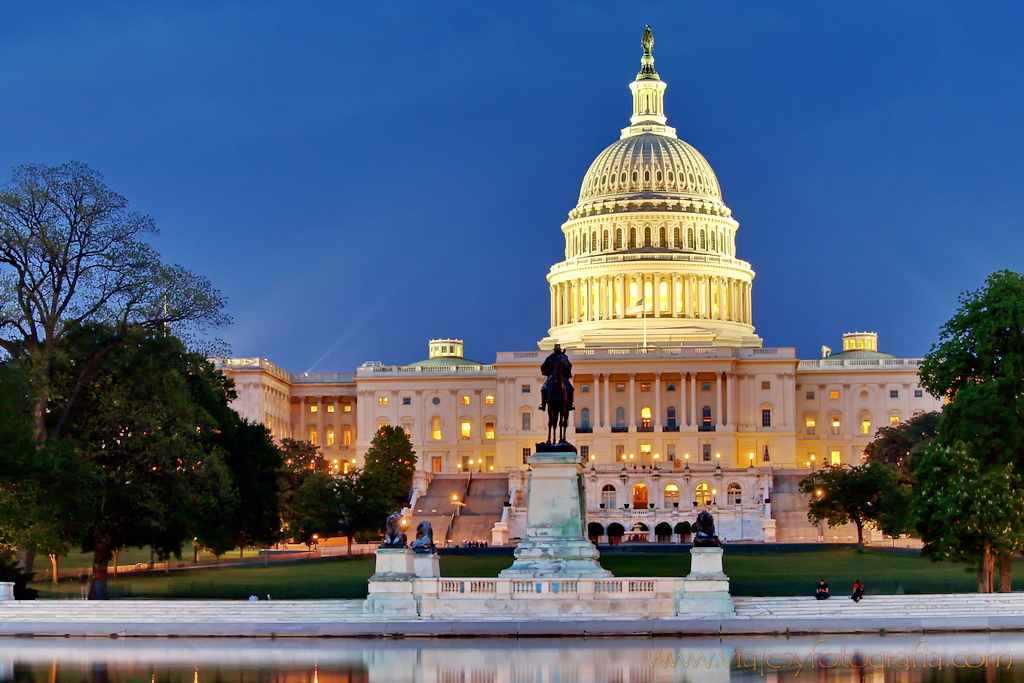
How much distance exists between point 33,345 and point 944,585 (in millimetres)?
34643

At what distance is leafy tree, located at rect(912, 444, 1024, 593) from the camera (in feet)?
207

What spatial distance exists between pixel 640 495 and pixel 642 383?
89.5 ft

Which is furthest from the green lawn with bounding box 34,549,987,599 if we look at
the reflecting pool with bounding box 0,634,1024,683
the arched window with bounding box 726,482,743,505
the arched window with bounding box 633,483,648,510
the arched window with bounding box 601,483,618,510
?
the arched window with bounding box 633,483,648,510

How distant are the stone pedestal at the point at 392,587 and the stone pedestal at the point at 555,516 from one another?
3.26 m

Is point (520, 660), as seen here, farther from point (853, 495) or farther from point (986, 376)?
point (853, 495)

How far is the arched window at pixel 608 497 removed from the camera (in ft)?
428

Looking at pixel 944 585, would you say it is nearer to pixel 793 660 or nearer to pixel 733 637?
pixel 733 637

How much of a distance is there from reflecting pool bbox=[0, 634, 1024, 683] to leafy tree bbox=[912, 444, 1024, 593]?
1664cm

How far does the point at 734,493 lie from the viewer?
131750 mm

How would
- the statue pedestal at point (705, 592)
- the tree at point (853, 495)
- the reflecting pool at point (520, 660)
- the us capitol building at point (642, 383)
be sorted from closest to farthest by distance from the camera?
the reflecting pool at point (520, 660), the statue pedestal at point (705, 592), the tree at point (853, 495), the us capitol building at point (642, 383)

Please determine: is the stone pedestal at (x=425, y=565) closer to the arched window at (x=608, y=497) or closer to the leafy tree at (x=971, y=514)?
the leafy tree at (x=971, y=514)

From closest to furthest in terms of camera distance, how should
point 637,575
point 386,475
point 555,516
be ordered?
1. point 555,516
2. point 637,575
3. point 386,475

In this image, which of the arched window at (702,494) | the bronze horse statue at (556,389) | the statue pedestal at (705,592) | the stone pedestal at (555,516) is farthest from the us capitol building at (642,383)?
the statue pedestal at (705,592)

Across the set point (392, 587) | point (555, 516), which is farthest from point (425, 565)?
point (555, 516)
